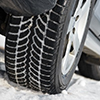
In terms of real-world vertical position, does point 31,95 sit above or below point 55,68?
below

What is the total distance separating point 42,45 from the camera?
142 cm

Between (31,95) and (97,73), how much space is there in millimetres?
1427

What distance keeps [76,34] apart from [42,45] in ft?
1.40

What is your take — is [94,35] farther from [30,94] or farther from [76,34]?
[30,94]

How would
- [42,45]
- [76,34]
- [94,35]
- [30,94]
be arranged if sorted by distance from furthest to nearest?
[94,35] < [76,34] < [30,94] < [42,45]

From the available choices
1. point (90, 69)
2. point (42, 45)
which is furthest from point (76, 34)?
point (90, 69)

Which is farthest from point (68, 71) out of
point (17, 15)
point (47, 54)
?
point (17, 15)

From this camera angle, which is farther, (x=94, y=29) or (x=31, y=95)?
(x=94, y=29)

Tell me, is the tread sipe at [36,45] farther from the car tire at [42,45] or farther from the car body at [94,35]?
the car body at [94,35]

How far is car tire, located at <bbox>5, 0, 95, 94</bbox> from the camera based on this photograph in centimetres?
137

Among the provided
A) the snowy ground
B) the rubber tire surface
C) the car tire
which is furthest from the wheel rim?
the rubber tire surface

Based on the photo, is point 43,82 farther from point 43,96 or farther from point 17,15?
point 17,15

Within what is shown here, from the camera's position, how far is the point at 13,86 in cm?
175

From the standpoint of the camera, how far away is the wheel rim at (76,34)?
1670 mm
